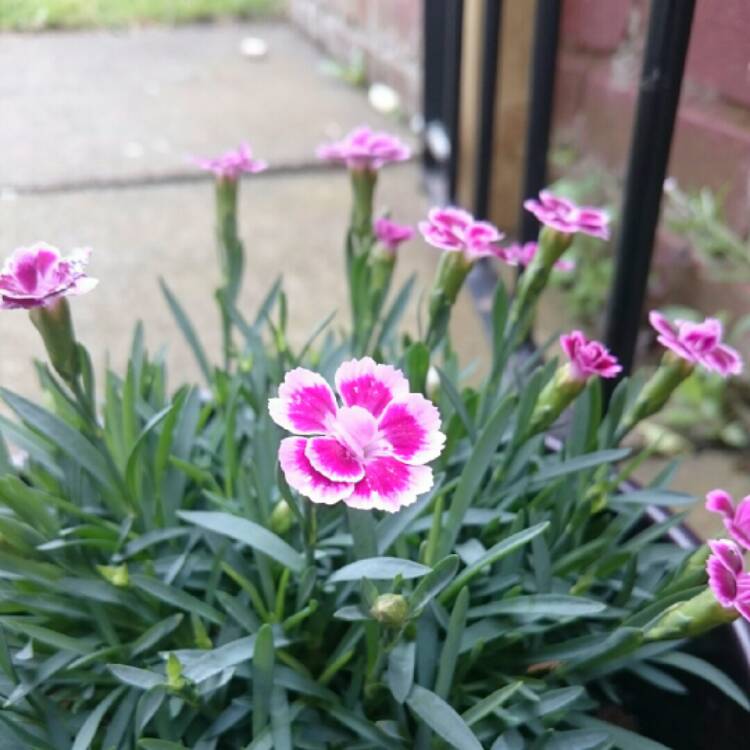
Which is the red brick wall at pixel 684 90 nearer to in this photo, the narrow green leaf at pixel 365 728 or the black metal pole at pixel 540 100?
the black metal pole at pixel 540 100

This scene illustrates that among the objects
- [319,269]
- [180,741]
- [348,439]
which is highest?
[348,439]

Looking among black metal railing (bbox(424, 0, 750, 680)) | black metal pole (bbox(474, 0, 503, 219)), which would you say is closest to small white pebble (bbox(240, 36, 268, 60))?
black metal railing (bbox(424, 0, 750, 680))

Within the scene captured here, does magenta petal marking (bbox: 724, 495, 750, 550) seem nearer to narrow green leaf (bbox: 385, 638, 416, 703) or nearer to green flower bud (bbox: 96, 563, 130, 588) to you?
narrow green leaf (bbox: 385, 638, 416, 703)

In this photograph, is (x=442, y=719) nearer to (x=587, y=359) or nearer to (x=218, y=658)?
(x=218, y=658)

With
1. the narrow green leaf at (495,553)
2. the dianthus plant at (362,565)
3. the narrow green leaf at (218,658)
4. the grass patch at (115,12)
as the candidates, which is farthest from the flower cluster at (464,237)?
the grass patch at (115,12)

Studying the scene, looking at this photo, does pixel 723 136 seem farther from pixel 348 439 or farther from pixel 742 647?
pixel 348 439

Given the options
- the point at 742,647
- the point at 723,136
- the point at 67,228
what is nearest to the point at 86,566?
the point at 742,647
